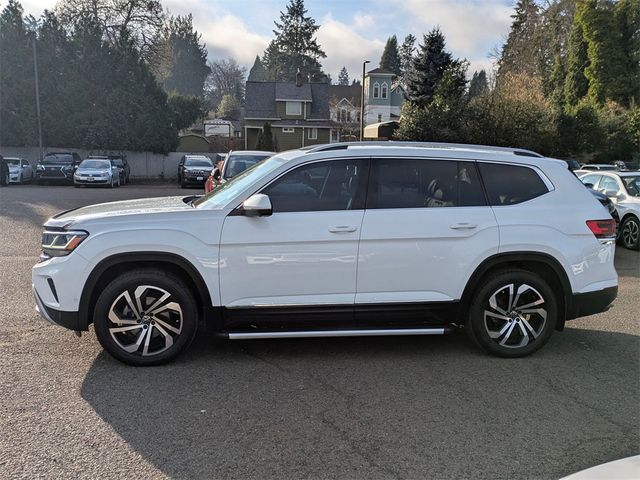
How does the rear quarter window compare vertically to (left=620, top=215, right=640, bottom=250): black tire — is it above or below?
above

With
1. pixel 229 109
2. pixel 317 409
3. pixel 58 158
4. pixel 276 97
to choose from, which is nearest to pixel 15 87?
pixel 58 158

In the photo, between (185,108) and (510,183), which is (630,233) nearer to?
(510,183)

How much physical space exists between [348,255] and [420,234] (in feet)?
2.11

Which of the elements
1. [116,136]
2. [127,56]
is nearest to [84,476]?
[116,136]

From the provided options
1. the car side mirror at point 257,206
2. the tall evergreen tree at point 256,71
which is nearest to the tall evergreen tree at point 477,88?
the car side mirror at point 257,206

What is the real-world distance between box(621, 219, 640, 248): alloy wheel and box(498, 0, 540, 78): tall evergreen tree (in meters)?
39.1

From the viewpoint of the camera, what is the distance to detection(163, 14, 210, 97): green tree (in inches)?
3521

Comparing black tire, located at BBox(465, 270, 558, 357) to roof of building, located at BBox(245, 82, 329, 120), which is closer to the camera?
black tire, located at BBox(465, 270, 558, 357)

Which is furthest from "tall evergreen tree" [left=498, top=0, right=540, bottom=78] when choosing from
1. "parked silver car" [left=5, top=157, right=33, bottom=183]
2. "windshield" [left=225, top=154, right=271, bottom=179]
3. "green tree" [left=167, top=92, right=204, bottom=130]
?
"windshield" [left=225, top=154, right=271, bottom=179]

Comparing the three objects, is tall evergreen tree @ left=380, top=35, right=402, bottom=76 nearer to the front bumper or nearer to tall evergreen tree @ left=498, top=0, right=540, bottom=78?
tall evergreen tree @ left=498, top=0, right=540, bottom=78

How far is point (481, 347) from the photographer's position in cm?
477

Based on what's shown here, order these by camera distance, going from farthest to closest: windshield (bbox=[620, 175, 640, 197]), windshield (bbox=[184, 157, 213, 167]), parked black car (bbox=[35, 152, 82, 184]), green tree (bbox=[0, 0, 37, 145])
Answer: green tree (bbox=[0, 0, 37, 145]), windshield (bbox=[184, 157, 213, 167]), parked black car (bbox=[35, 152, 82, 184]), windshield (bbox=[620, 175, 640, 197])

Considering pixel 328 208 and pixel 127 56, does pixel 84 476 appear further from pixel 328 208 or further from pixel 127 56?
pixel 127 56

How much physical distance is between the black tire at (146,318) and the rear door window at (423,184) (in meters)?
1.79
